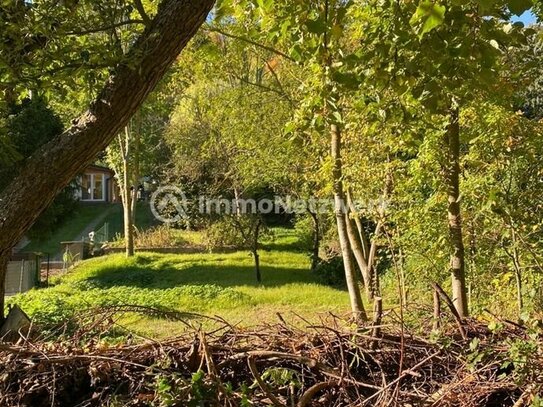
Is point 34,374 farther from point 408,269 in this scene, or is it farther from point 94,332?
point 408,269

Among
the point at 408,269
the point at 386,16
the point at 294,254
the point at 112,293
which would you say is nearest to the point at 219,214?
the point at 294,254

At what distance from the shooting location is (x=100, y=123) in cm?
245

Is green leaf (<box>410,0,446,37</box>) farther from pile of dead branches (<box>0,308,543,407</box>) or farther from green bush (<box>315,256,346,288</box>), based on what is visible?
green bush (<box>315,256,346,288</box>)

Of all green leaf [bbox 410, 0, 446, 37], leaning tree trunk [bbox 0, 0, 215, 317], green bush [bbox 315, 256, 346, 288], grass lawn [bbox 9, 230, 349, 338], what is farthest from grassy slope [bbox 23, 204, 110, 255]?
green leaf [bbox 410, 0, 446, 37]

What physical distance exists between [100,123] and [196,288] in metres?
11.2

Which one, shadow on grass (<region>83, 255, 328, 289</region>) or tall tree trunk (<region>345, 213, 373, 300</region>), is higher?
tall tree trunk (<region>345, 213, 373, 300</region>)

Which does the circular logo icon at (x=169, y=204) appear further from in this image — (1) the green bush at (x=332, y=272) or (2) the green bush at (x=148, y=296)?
(1) the green bush at (x=332, y=272)

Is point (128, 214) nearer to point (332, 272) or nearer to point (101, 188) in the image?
point (332, 272)

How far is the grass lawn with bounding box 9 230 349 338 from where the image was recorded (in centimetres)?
1095

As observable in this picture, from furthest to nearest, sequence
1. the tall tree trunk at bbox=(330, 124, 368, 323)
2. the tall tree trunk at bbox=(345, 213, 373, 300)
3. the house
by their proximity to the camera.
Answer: the house
the tall tree trunk at bbox=(345, 213, 373, 300)
the tall tree trunk at bbox=(330, 124, 368, 323)

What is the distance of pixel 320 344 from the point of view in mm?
1733

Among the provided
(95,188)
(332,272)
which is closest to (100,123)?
(332,272)

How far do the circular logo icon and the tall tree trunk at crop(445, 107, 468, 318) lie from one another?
17768 mm

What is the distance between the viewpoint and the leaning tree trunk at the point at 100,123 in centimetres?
243
